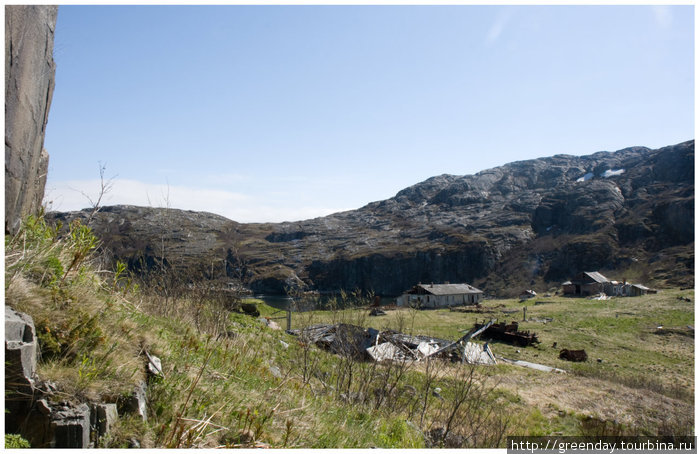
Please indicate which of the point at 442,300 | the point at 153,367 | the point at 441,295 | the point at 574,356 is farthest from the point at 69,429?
the point at 442,300

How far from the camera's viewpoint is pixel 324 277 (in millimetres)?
118000

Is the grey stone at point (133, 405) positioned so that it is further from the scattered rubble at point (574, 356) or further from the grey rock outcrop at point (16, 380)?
the scattered rubble at point (574, 356)

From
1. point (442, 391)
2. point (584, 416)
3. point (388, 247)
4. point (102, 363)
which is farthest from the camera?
point (388, 247)

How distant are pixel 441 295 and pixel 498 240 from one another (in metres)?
74.3

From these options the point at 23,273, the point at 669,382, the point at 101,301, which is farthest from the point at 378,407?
the point at 669,382

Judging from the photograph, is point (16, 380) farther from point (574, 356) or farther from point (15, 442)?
point (574, 356)

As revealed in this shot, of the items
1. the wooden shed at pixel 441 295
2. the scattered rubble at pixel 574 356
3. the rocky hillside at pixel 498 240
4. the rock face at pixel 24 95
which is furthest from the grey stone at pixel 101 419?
the rocky hillside at pixel 498 240

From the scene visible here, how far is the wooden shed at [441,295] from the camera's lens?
2322 inches

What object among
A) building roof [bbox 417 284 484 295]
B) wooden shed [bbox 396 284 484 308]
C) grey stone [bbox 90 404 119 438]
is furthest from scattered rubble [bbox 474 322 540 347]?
building roof [bbox 417 284 484 295]

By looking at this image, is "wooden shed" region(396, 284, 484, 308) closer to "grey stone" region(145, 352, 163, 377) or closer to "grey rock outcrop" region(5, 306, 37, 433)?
"grey stone" region(145, 352, 163, 377)

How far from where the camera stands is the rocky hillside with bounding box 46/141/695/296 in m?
96.8

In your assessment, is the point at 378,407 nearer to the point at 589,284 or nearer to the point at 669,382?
the point at 669,382

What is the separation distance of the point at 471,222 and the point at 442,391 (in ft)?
483

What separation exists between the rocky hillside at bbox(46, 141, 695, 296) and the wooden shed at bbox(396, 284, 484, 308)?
978 inches
